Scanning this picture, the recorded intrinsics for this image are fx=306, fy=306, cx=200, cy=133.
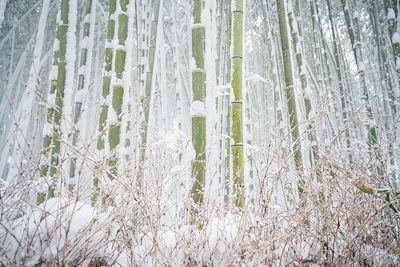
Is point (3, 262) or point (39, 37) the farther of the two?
point (39, 37)

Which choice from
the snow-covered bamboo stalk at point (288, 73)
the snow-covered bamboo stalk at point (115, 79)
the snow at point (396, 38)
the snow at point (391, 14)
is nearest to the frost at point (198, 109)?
the snow-covered bamboo stalk at point (115, 79)

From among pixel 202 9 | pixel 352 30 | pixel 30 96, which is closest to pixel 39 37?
pixel 30 96

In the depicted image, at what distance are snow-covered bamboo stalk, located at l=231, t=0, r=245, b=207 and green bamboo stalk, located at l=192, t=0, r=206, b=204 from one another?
12.1 inches

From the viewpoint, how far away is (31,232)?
1863 mm

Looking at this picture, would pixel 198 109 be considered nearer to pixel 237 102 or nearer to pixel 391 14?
pixel 237 102

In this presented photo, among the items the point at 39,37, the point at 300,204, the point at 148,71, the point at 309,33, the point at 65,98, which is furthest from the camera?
the point at 309,33

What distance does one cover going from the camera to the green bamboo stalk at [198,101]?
7.88 ft

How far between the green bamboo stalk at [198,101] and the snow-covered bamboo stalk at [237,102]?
31cm

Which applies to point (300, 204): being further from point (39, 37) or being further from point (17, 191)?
point (39, 37)

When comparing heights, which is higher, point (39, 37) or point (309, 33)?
point (309, 33)

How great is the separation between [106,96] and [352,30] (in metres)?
4.80

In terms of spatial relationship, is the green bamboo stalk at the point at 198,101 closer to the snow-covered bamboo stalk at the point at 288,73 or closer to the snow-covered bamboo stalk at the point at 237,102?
the snow-covered bamboo stalk at the point at 237,102

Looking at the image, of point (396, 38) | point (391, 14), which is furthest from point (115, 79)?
point (391, 14)

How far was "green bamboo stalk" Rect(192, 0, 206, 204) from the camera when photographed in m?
2.40
